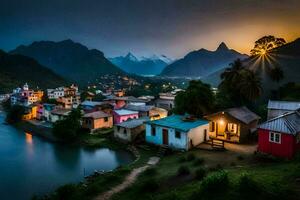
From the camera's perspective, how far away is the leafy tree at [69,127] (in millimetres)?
46406

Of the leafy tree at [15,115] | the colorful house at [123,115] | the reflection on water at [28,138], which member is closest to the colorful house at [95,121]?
the colorful house at [123,115]

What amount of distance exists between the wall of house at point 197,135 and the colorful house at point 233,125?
5.09ft

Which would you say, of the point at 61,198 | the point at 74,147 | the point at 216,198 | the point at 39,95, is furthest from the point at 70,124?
the point at 39,95

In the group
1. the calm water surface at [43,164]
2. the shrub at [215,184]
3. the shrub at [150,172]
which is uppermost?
the shrub at [215,184]

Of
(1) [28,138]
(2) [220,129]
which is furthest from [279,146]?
(1) [28,138]

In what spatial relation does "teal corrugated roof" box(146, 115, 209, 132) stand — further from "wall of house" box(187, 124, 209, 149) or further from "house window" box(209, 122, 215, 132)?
"house window" box(209, 122, 215, 132)

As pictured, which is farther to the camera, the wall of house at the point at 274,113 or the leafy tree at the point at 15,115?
the leafy tree at the point at 15,115

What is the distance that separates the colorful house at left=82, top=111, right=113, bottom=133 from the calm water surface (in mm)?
6529

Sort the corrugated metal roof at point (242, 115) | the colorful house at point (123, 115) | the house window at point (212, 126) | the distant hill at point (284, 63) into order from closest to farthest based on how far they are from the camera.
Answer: the corrugated metal roof at point (242, 115), the house window at point (212, 126), the colorful house at point (123, 115), the distant hill at point (284, 63)

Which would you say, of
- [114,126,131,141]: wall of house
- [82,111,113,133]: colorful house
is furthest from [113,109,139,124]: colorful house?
[114,126,131,141]: wall of house

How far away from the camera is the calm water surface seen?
27.8m

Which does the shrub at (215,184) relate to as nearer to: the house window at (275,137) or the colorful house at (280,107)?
the house window at (275,137)

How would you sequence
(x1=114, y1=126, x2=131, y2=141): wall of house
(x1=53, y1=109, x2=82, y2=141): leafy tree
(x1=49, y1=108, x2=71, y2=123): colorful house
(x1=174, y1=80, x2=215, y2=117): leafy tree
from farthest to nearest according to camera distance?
(x1=49, y1=108, x2=71, y2=123): colorful house → (x1=53, y1=109, x2=82, y2=141): leafy tree → (x1=174, y1=80, x2=215, y2=117): leafy tree → (x1=114, y1=126, x2=131, y2=141): wall of house

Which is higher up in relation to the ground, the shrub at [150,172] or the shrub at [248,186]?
the shrub at [248,186]
